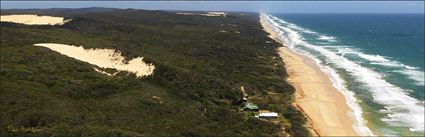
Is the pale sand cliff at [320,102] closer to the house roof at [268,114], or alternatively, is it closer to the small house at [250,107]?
the house roof at [268,114]

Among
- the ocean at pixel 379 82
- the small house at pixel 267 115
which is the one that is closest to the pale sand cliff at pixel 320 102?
the ocean at pixel 379 82

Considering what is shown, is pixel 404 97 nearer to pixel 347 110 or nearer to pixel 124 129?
pixel 347 110

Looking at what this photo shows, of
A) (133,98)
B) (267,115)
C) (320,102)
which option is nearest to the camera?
(133,98)

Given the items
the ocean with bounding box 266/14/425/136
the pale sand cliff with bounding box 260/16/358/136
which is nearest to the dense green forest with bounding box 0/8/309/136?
the pale sand cliff with bounding box 260/16/358/136

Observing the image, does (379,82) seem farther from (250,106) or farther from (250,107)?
(250,107)

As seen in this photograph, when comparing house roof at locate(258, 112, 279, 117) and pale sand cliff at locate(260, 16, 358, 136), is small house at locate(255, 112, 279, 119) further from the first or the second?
pale sand cliff at locate(260, 16, 358, 136)

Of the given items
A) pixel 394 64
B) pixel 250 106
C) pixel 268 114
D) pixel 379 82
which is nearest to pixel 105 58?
pixel 250 106

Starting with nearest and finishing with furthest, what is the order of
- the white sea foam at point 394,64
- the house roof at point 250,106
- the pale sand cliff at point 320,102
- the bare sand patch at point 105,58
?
the pale sand cliff at point 320,102 → the house roof at point 250,106 → the bare sand patch at point 105,58 → the white sea foam at point 394,64
